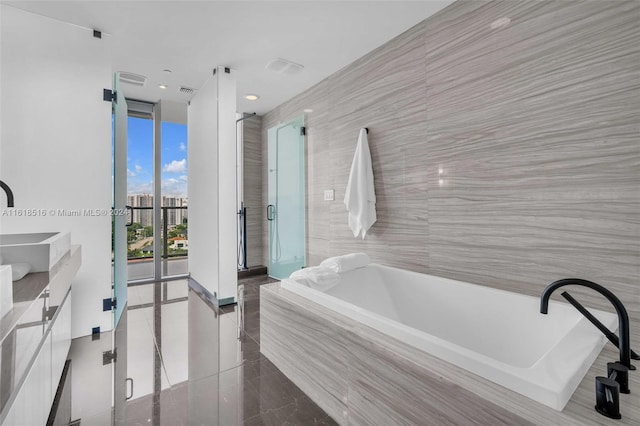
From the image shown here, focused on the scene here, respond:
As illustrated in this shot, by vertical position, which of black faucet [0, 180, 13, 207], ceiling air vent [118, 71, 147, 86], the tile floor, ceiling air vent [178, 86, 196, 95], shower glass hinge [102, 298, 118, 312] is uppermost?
ceiling air vent [178, 86, 196, 95]

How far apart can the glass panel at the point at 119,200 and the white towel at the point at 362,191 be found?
209 cm

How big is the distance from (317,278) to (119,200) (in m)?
2.08

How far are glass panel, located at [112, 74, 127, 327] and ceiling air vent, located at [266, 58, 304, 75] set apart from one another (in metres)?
1.44

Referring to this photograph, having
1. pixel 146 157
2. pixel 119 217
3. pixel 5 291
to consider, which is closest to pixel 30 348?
pixel 5 291

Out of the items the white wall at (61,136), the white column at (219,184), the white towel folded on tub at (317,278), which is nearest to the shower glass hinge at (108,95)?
the white wall at (61,136)

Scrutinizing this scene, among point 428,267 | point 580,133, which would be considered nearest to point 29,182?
point 428,267

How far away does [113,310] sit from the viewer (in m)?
2.58

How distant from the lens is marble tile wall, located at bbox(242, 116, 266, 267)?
15.5 ft

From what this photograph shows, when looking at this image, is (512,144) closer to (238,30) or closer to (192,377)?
(238,30)

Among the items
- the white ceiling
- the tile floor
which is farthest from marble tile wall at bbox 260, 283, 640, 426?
the white ceiling

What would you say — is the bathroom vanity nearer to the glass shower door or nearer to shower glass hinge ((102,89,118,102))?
shower glass hinge ((102,89,118,102))

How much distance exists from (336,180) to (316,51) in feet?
4.21

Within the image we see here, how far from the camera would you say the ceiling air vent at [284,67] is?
10.0 feet

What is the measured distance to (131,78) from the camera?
135 inches
